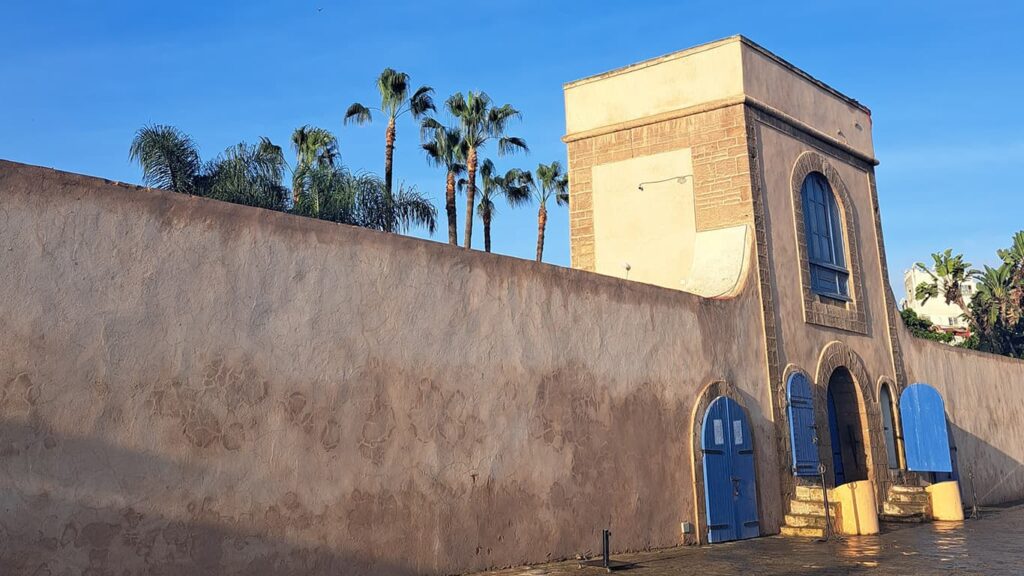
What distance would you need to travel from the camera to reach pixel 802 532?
39.5 feet

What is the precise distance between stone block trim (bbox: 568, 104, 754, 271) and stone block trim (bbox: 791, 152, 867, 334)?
1.41 meters

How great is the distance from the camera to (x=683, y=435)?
36.1 ft

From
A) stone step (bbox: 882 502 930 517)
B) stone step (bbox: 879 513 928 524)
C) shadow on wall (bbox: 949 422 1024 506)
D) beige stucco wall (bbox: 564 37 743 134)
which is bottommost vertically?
stone step (bbox: 879 513 928 524)

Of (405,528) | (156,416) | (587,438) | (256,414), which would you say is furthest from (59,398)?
(587,438)

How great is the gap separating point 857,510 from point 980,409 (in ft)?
28.0

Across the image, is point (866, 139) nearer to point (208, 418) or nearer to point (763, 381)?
point (763, 381)

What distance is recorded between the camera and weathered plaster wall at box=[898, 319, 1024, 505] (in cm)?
1744

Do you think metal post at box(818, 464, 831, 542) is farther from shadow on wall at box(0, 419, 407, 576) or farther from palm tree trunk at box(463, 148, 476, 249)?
palm tree trunk at box(463, 148, 476, 249)

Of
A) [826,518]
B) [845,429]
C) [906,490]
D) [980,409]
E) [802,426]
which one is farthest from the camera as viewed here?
[980,409]

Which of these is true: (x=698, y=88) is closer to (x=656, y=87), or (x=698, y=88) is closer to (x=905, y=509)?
(x=656, y=87)

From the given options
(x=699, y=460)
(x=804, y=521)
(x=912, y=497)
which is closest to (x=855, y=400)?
(x=912, y=497)

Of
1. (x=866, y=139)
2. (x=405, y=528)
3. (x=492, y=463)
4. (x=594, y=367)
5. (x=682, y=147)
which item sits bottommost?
(x=405, y=528)

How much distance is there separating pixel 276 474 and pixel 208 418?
2.26 ft

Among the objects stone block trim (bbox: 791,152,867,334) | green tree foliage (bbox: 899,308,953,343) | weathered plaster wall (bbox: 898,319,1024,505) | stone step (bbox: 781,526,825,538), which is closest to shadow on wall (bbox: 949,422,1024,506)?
weathered plaster wall (bbox: 898,319,1024,505)
